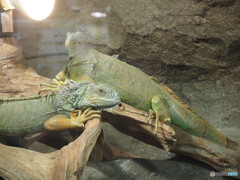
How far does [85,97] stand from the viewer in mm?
2391

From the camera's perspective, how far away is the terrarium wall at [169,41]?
357 centimetres

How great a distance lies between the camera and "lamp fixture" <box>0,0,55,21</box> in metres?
2.76

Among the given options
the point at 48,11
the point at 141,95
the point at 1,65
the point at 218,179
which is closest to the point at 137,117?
the point at 141,95

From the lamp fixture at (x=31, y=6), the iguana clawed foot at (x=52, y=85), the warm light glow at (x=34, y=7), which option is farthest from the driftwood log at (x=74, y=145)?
the warm light glow at (x=34, y=7)

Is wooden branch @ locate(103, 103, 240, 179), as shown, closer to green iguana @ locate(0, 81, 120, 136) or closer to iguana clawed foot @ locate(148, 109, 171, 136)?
iguana clawed foot @ locate(148, 109, 171, 136)

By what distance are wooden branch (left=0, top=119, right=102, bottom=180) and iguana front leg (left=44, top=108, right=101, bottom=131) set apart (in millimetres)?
158

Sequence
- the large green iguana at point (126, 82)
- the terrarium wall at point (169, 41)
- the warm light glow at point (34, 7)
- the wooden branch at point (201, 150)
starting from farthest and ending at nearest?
the terrarium wall at point (169, 41) → the large green iguana at point (126, 82) → the wooden branch at point (201, 150) → the warm light glow at point (34, 7)

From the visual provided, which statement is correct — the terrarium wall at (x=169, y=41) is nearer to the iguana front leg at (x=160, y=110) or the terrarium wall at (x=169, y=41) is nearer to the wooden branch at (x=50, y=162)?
the iguana front leg at (x=160, y=110)

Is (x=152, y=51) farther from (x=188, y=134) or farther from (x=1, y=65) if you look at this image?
(x=1, y=65)

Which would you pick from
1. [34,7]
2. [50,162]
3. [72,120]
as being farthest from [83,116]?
[34,7]

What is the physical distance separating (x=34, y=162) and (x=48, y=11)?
1.64m

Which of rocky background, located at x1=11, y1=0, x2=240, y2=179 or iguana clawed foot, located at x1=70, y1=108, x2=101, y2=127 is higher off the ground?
rocky background, located at x1=11, y1=0, x2=240, y2=179

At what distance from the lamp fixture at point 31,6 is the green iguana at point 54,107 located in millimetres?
886

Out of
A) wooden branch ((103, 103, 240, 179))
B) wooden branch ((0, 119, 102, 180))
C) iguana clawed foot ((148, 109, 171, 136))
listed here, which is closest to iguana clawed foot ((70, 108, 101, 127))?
wooden branch ((0, 119, 102, 180))
